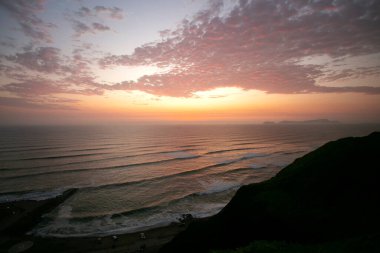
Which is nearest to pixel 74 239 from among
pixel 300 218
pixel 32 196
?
pixel 32 196

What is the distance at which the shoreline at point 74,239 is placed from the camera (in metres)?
21.7

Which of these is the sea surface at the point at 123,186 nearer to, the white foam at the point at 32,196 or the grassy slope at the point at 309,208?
the white foam at the point at 32,196

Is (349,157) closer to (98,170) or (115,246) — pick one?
(115,246)

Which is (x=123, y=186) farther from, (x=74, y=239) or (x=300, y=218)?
(x=300, y=218)

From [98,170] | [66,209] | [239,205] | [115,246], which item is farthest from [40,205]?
[239,205]

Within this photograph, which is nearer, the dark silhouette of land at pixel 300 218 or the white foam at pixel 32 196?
the dark silhouette of land at pixel 300 218

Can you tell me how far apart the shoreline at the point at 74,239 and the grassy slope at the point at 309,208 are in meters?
7.68

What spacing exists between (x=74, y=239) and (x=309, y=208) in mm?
23820

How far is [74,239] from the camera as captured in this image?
23.1 m

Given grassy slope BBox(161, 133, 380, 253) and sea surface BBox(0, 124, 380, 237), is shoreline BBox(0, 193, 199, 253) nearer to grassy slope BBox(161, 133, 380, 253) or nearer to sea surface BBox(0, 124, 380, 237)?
sea surface BBox(0, 124, 380, 237)

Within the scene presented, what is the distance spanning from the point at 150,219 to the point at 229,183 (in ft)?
65.8

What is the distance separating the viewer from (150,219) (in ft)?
93.9

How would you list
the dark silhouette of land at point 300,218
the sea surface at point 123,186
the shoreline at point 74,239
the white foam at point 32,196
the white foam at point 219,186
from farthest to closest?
the white foam at point 219,186, the white foam at point 32,196, the sea surface at point 123,186, the shoreline at point 74,239, the dark silhouette of land at point 300,218

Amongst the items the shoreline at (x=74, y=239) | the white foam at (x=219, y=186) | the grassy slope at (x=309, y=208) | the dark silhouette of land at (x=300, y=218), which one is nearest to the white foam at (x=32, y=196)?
the shoreline at (x=74, y=239)
